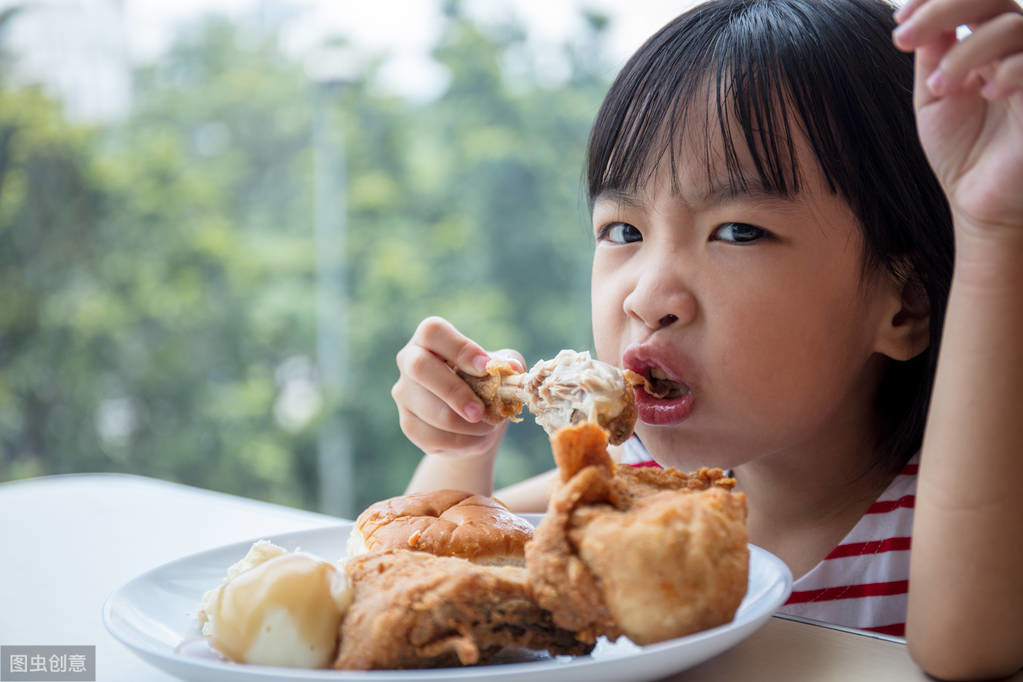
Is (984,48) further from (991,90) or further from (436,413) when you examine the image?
(436,413)

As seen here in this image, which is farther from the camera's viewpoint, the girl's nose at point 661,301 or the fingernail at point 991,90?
the girl's nose at point 661,301

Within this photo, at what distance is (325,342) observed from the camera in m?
5.21

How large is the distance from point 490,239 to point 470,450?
11.4 ft

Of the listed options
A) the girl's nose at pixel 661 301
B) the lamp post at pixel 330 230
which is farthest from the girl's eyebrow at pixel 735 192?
the lamp post at pixel 330 230

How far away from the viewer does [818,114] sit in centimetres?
106

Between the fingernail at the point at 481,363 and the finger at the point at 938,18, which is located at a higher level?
the finger at the point at 938,18

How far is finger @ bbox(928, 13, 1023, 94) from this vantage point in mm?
691

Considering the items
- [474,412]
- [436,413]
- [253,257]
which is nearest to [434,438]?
[436,413]

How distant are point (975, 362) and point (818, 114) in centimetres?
43

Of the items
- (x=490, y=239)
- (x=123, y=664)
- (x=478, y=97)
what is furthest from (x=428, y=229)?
(x=123, y=664)

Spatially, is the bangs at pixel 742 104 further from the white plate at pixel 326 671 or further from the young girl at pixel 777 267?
the white plate at pixel 326 671

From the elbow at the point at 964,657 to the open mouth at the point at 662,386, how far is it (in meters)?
0.39

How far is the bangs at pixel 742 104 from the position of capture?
41.0 inches

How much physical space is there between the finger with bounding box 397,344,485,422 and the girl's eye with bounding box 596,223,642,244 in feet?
0.91
